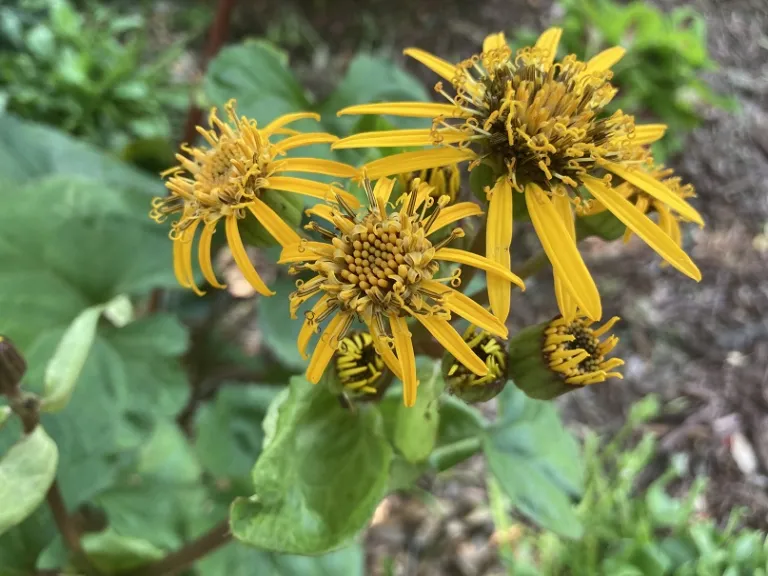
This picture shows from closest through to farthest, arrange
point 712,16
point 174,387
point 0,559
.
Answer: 1. point 0,559
2. point 174,387
3. point 712,16

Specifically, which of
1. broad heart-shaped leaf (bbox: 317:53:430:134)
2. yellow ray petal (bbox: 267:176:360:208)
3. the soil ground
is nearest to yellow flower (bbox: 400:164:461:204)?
yellow ray petal (bbox: 267:176:360:208)

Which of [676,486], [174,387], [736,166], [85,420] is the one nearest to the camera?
[85,420]

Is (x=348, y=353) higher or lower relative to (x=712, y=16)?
lower

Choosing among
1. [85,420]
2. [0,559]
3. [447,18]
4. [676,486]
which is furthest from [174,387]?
[447,18]

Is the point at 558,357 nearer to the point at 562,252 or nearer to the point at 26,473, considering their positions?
the point at 562,252

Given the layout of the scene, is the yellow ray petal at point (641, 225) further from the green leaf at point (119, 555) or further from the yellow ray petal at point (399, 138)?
the green leaf at point (119, 555)

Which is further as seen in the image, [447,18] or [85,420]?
[447,18]

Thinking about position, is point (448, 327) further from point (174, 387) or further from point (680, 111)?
point (680, 111)
